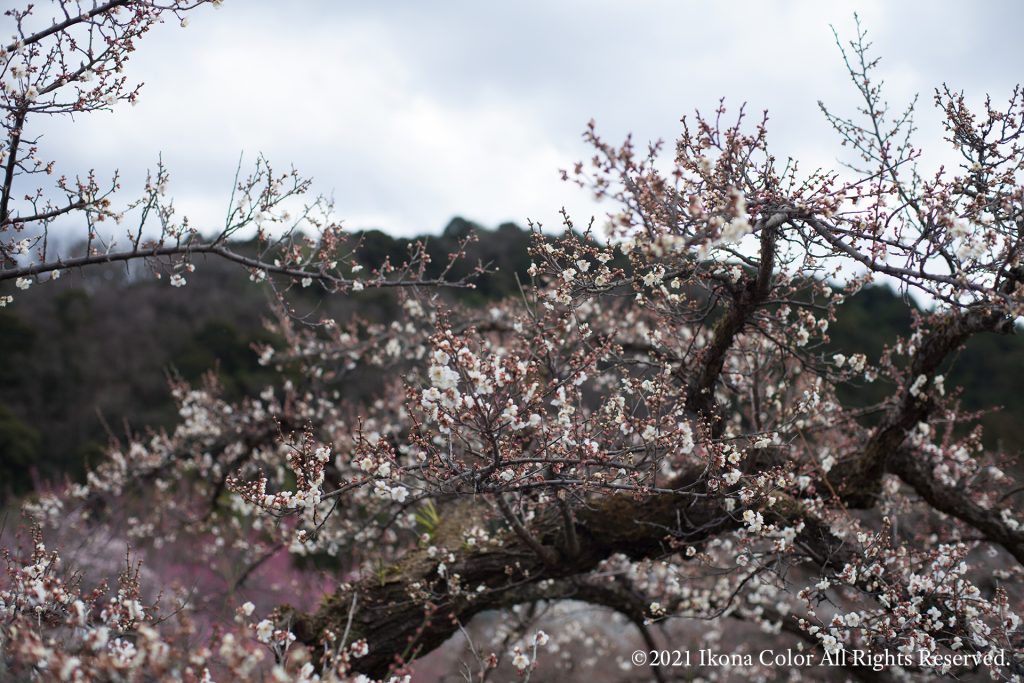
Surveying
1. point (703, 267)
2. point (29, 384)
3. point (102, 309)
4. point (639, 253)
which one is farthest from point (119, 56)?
point (102, 309)

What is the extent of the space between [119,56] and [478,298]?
12067 millimetres

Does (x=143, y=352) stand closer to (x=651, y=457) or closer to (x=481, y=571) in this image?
(x=481, y=571)

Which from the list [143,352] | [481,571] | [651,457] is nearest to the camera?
[651,457]

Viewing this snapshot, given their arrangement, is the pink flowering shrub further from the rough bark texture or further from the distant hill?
the distant hill

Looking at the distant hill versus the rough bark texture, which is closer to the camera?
the rough bark texture

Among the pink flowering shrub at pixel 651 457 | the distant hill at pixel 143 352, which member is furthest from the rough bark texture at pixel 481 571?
the distant hill at pixel 143 352

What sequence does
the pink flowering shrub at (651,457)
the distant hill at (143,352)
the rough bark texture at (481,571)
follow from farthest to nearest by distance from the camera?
the distant hill at (143,352)
the rough bark texture at (481,571)
the pink flowering shrub at (651,457)

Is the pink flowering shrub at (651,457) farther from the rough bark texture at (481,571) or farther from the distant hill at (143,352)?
the distant hill at (143,352)

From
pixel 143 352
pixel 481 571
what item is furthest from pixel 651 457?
pixel 143 352

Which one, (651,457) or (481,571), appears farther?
(481,571)

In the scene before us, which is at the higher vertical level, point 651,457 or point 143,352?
point 143,352

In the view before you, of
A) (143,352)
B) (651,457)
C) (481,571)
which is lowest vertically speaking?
(481,571)

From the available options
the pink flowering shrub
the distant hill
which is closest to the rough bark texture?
the pink flowering shrub

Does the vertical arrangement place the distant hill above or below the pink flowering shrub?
above
